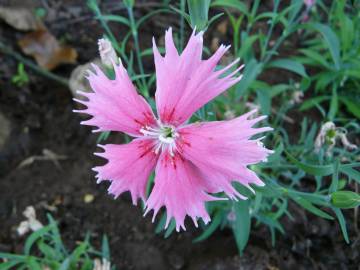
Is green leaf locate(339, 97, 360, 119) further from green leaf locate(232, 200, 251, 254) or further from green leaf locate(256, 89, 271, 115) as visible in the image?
green leaf locate(232, 200, 251, 254)

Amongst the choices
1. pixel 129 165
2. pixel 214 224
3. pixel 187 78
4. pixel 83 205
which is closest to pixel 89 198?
pixel 83 205

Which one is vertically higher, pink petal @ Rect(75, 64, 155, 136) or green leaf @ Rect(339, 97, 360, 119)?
pink petal @ Rect(75, 64, 155, 136)

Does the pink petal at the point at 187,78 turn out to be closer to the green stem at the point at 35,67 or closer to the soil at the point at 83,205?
the soil at the point at 83,205

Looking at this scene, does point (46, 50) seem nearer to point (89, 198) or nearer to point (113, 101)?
point (89, 198)

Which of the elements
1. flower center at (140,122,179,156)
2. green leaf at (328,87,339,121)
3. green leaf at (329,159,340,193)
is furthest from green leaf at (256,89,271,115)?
flower center at (140,122,179,156)

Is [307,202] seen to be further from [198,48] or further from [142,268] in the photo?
[142,268]

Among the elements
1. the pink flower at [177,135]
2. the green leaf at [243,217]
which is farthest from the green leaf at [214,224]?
the pink flower at [177,135]

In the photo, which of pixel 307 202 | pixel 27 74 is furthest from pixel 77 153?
pixel 307 202
